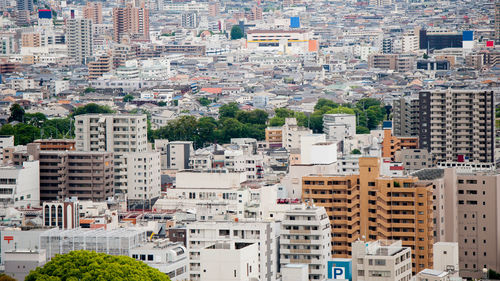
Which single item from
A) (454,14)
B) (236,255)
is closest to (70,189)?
(236,255)

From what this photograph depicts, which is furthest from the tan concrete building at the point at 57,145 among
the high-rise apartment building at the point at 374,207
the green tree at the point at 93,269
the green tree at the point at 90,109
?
the green tree at the point at 93,269

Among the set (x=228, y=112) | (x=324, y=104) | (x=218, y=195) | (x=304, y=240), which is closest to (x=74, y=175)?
(x=218, y=195)

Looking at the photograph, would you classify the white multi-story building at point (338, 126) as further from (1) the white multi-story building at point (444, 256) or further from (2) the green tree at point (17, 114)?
(1) the white multi-story building at point (444, 256)

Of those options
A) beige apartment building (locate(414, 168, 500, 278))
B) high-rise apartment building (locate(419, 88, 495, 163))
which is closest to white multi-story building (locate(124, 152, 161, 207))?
high-rise apartment building (locate(419, 88, 495, 163))

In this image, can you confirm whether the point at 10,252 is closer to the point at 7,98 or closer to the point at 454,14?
the point at 7,98

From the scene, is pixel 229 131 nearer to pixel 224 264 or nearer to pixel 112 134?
pixel 112 134

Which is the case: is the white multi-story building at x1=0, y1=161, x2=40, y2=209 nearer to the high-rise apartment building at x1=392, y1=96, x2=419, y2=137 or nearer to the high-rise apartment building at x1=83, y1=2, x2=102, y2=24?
the high-rise apartment building at x1=392, y1=96, x2=419, y2=137
